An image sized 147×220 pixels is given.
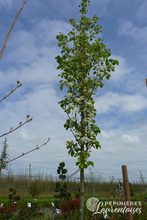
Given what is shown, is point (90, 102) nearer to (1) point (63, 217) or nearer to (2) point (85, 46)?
(2) point (85, 46)

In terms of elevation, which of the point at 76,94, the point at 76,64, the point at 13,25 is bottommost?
the point at 13,25

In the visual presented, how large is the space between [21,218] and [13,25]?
317 inches

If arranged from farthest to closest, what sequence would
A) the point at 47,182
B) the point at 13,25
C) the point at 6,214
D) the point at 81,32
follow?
the point at 47,182 < the point at 6,214 < the point at 81,32 < the point at 13,25

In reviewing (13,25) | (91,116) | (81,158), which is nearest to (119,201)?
→ (81,158)

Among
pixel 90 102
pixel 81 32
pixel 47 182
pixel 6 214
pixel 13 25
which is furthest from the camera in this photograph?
pixel 47 182

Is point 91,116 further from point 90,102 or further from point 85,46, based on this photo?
point 85,46

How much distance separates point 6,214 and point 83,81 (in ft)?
14.0

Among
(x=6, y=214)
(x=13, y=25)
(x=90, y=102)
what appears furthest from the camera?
(x=6, y=214)

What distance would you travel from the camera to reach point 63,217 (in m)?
8.28

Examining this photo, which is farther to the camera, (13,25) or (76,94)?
(76,94)

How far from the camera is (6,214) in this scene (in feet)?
27.9

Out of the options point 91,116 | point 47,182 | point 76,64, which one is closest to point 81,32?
point 76,64

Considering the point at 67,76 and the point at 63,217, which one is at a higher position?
the point at 67,76

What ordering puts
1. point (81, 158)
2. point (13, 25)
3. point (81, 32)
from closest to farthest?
point (13, 25) < point (81, 158) < point (81, 32)
